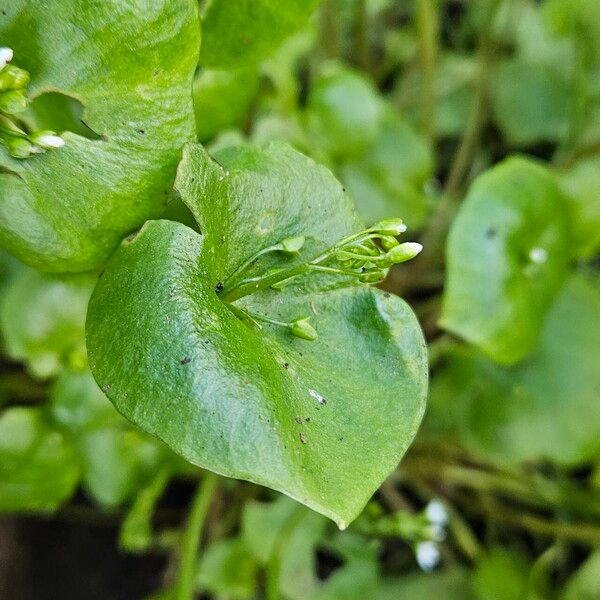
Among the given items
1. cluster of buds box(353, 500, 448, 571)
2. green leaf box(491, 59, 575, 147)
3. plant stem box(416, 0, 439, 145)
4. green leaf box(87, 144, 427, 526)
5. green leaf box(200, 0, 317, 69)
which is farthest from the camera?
green leaf box(491, 59, 575, 147)

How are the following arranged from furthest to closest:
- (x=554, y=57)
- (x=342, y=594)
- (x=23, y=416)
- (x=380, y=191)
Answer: (x=554, y=57)
(x=380, y=191)
(x=342, y=594)
(x=23, y=416)

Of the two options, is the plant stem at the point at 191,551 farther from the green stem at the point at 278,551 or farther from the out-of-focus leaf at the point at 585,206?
the out-of-focus leaf at the point at 585,206

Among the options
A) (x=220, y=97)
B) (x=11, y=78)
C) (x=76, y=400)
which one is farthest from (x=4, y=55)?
(x=76, y=400)

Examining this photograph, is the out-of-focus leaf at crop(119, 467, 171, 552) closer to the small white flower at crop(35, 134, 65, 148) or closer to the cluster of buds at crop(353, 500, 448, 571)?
the cluster of buds at crop(353, 500, 448, 571)

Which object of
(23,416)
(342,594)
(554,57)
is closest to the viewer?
(23,416)

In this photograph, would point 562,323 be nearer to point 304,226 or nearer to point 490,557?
point 490,557

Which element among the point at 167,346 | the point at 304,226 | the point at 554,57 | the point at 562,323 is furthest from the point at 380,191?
the point at 167,346

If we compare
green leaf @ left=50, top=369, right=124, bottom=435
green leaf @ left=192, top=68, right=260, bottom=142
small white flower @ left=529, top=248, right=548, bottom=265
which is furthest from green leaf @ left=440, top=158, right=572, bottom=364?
green leaf @ left=50, top=369, right=124, bottom=435
